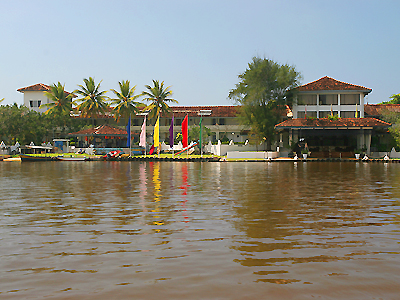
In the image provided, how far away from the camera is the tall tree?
59.9 meters

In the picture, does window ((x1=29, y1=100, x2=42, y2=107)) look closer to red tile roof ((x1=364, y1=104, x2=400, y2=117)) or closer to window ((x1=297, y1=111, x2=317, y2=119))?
window ((x1=297, y1=111, x2=317, y2=119))

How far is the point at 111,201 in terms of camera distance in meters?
15.6

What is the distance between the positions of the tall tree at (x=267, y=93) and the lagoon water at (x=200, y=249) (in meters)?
44.8

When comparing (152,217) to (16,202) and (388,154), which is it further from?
(388,154)

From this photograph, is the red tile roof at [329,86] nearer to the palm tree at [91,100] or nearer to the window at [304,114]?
the window at [304,114]

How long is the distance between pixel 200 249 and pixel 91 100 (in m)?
71.3

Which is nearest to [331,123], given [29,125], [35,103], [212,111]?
[212,111]

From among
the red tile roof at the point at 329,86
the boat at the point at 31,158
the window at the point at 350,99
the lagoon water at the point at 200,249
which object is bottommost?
the lagoon water at the point at 200,249

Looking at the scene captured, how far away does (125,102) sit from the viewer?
76438 mm

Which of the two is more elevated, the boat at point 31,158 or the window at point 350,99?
the window at point 350,99

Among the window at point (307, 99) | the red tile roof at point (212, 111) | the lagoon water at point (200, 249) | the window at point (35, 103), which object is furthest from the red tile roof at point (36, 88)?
the lagoon water at point (200, 249)

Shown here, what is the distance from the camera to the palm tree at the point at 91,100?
245 feet

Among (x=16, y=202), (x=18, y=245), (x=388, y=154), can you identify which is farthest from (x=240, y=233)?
(x=388, y=154)

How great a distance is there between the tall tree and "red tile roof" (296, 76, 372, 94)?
1794mm
